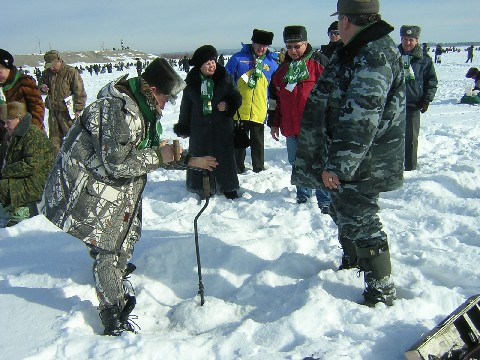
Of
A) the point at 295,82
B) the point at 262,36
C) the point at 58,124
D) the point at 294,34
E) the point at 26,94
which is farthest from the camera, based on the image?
the point at 58,124

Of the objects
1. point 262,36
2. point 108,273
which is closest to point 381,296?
point 108,273

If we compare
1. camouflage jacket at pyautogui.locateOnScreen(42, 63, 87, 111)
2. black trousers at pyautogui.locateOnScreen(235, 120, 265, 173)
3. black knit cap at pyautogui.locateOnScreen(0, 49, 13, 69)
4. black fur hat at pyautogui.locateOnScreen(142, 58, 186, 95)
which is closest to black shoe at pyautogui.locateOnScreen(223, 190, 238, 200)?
black trousers at pyautogui.locateOnScreen(235, 120, 265, 173)

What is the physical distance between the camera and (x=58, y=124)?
687 centimetres

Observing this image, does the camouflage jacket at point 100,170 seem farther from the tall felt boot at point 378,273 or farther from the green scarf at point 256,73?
the green scarf at point 256,73

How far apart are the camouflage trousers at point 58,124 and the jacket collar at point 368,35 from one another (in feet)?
17.6

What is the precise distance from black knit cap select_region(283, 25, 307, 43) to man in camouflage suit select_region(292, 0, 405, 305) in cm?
191

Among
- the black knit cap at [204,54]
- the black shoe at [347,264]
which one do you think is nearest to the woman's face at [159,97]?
the black shoe at [347,264]

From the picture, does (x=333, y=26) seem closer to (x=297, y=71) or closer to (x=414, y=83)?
(x=414, y=83)

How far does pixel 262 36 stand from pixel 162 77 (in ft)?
11.9

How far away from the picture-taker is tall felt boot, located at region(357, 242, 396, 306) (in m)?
2.80

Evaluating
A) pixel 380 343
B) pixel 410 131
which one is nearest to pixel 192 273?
pixel 380 343

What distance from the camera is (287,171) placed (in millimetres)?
6344

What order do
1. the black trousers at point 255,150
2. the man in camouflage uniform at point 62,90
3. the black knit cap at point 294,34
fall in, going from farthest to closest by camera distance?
the man in camouflage uniform at point 62,90
the black trousers at point 255,150
the black knit cap at point 294,34

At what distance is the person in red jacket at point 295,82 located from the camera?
4551mm
